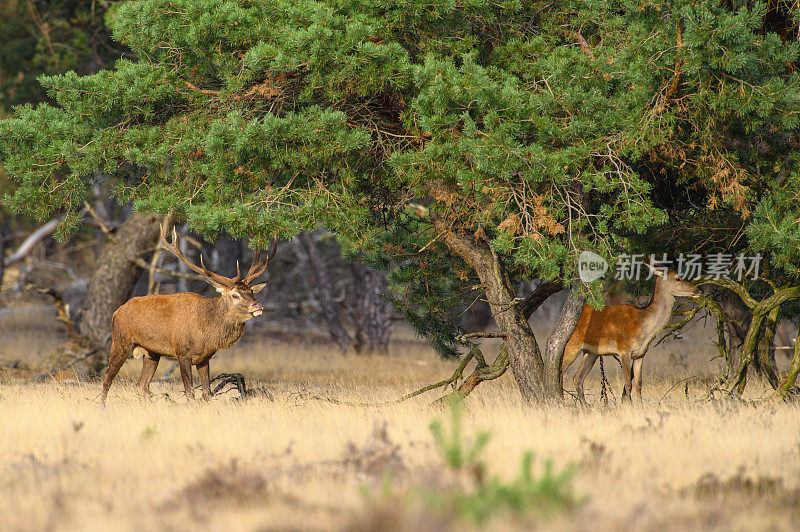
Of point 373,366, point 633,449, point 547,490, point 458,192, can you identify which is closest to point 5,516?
point 547,490

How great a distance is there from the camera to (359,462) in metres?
7.04

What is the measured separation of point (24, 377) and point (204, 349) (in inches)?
211

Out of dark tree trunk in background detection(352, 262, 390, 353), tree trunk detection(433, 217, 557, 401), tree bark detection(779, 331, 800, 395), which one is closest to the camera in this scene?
tree bark detection(779, 331, 800, 395)

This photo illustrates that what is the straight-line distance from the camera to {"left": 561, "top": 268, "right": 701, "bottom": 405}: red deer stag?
36.9ft

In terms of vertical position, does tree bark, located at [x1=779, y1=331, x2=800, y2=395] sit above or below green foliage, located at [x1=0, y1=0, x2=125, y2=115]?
below

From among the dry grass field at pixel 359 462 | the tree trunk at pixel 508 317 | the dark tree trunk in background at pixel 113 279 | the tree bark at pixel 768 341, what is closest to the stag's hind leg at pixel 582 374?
the tree trunk at pixel 508 317

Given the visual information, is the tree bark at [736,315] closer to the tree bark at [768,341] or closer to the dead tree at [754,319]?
the tree bark at [768,341]

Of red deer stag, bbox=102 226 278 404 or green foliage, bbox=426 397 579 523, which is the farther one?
red deer stag, bbox=102 226 278 404

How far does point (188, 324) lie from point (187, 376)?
631 mm

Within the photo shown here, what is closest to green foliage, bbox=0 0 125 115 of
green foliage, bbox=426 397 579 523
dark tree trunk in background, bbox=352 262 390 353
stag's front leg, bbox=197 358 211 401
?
dark tree trunk in background, bbox=352 262 390 353

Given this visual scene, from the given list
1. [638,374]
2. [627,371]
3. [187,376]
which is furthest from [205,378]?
[638,374]

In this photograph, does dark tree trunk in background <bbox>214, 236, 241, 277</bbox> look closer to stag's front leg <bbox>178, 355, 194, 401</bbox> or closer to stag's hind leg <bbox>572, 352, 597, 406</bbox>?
stag's front leg <bbox>178, 355, 194, 401</bbox>

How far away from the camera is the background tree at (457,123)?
868 cm

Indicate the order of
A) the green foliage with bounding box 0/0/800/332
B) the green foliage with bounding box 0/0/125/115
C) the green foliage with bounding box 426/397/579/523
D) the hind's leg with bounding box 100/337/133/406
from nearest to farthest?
the green foliage with bounding box 426/397/579/523 → the green foliage with bounding box 0/0/800/332 → the hind's leg with bounding box 100/337/133/406 → the green foliage with bounding box 0/0/125/115
